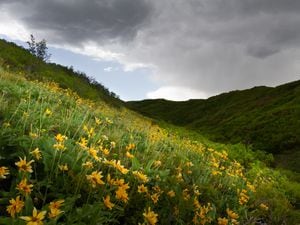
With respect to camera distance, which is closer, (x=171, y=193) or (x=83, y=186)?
(x=83, y=186)

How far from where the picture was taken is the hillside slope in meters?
41.5

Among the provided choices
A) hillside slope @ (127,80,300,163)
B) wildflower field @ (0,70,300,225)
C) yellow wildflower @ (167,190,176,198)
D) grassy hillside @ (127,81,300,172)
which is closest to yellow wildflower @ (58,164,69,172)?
wildflower field @ (0,70,300,225)

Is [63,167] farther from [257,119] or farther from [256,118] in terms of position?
[256,118]

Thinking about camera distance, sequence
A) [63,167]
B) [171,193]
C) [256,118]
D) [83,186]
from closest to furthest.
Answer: [63,167]
[83,186]
[171,193]
[256,118]

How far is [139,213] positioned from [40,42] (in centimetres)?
5752

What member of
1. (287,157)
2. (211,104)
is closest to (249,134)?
(287,157)

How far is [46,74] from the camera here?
25.5 metres

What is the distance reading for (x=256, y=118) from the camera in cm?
5684

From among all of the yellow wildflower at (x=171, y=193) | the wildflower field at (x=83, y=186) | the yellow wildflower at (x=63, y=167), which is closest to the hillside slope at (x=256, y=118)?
the wildflower field at (x=83, y=186)

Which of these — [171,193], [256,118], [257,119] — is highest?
[256,118]

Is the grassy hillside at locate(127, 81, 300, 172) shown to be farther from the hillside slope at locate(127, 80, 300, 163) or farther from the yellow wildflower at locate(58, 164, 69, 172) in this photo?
the yellow wildflower at locate(58, 164, 69, 172)

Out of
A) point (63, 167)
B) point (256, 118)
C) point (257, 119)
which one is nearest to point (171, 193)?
point (63, 167)

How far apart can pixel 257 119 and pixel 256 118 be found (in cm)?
136

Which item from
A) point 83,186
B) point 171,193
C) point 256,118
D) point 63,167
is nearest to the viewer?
point 63,167
